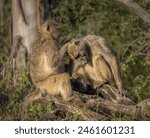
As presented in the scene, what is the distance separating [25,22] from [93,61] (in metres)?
2.51

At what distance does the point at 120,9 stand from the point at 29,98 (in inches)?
220

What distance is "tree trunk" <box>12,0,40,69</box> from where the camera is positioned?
1217 centimetres

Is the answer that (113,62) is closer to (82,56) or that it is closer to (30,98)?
(82,56)

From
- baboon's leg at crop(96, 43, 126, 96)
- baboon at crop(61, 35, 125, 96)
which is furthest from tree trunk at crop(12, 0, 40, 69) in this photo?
baboon's leg at crop(96, 43, 126, 96)

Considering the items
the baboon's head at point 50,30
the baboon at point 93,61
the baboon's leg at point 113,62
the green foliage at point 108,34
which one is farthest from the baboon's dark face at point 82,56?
the green foliage at point 108,34

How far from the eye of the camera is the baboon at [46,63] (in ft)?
31.3

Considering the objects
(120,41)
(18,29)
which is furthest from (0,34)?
(18,29)

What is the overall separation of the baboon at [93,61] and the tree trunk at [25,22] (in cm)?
215

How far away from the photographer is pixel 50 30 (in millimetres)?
9789

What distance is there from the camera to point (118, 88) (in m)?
9.73

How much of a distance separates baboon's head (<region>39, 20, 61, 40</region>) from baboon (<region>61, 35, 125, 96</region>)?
0.20 metres

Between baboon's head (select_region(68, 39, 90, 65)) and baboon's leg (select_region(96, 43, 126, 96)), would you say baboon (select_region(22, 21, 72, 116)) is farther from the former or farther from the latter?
baboon's leg (select_region(96, 43, 126, 96))

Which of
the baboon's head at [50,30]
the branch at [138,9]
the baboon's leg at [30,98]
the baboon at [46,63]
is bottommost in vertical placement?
the baboon's leg at [30,98]

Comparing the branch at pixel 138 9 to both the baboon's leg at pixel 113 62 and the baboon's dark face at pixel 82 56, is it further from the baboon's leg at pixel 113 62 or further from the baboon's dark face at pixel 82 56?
the baboon's dark face at pixel 82 56
